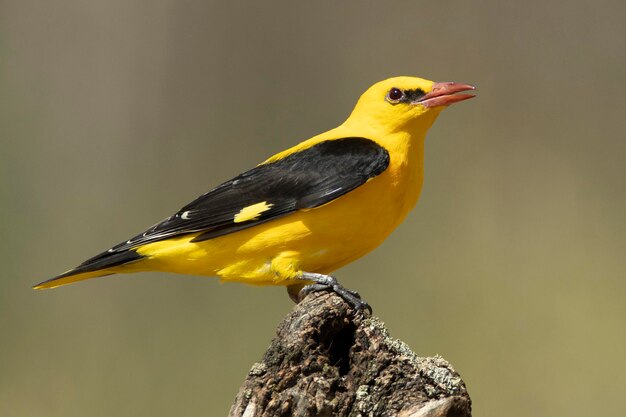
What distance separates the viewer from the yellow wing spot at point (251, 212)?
182 inches

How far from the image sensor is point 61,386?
649 centimetres

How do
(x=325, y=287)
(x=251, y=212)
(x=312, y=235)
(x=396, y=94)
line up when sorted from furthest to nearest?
1. (x=396, y=94)
2. (x=251, y=212)
3. (x=312, y=235)
4. (x=325, y=287)

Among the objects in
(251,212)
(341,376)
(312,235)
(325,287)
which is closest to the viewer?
(341,376)

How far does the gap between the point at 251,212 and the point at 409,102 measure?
1036mm

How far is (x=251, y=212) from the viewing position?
4645mm

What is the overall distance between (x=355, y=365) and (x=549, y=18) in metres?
5.56

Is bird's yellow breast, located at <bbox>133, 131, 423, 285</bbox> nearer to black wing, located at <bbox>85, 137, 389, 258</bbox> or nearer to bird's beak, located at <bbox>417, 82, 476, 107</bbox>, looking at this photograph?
black wing, located at <bbox>85, 137, 389, 258</bbox>

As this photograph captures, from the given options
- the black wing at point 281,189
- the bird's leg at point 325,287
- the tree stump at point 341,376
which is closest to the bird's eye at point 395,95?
the black wing at point 281,189

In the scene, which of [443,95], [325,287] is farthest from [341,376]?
[443,95]

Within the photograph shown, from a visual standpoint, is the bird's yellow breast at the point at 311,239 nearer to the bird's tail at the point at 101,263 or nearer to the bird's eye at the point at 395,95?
the bird's tail at the point at 101,263

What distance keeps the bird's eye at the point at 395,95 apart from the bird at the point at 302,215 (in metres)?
0.04

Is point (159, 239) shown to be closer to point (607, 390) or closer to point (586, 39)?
point (607, 390)

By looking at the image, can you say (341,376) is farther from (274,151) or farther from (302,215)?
(274,151)

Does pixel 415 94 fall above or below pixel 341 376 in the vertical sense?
above
